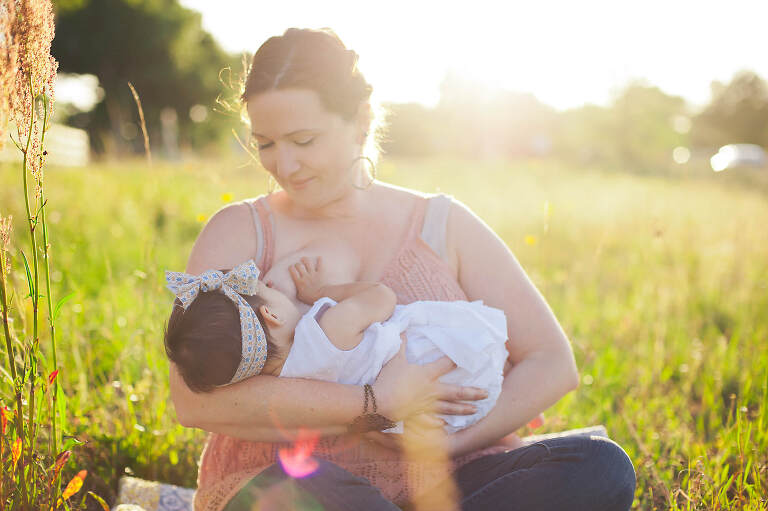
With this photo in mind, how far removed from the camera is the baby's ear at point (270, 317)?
185cm

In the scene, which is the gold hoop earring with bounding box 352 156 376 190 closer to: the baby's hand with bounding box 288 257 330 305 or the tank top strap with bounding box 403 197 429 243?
the tank top strap with bounding box 403 197 429 243

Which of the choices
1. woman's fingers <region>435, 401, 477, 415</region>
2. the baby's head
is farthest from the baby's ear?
woman's fingers <region>435, 401, 477, 415</region>

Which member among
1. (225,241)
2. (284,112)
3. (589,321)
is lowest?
(589,321)

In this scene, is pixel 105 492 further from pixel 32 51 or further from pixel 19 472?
pixel 32 51

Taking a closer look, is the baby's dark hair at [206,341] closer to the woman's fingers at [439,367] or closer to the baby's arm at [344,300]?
the baby's arm at [344,300]

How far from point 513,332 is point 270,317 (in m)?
0.90

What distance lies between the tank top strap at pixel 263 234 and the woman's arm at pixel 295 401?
471 mm

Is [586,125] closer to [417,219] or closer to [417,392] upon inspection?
[417,219]

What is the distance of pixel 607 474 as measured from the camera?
1.80 m

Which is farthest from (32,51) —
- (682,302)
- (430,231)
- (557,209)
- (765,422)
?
(557,209)

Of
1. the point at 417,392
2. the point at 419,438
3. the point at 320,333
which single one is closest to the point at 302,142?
the point at 320,333

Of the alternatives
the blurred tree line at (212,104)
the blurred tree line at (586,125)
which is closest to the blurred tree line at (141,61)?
the blurred tree line at (212,104)

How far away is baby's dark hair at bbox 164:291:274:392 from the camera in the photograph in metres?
1.70

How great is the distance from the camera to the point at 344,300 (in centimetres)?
199
